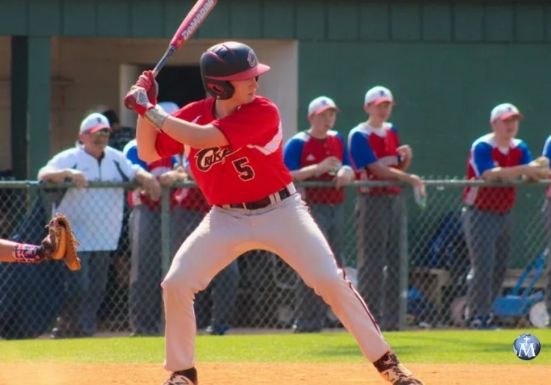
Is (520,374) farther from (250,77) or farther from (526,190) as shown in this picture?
(526,190)

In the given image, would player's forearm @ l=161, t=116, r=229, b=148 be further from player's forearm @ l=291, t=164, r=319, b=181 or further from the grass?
player's forearm @ l=291, t=164, r=319, b=181

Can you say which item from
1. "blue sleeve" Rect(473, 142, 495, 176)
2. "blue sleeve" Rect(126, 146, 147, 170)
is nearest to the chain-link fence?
"blue sleeve" Rect(473, 142, 495, 176)

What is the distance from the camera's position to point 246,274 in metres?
13.0

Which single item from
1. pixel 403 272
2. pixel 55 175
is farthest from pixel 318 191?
pixel 55 175

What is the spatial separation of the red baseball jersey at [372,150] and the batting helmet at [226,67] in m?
4.90

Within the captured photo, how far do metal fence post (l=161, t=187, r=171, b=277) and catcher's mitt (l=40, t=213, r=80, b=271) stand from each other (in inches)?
130

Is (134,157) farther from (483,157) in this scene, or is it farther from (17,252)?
(17,252)

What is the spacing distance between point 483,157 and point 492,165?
111mm

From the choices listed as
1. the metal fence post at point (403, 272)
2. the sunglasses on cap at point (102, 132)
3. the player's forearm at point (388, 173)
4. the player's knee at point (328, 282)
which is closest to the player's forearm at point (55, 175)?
the sunglasses on cap at point (102, 132)

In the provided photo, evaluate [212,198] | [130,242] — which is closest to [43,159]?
[130,242]

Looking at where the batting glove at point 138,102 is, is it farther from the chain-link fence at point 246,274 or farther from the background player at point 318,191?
the background player at point 318,191

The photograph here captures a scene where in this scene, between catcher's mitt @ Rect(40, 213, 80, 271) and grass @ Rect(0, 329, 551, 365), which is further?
grass @ Rect(0, 329, 551, 365)

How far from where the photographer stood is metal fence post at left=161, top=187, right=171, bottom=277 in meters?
11.7

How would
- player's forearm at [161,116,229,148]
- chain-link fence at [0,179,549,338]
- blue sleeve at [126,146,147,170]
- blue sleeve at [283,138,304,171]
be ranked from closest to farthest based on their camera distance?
player's forearm at [161,116,229,148], chain-link fence at [0,179,549,338], blue sleeve at [126,146,147,170], blue sleeve at [283,138,304,171]
